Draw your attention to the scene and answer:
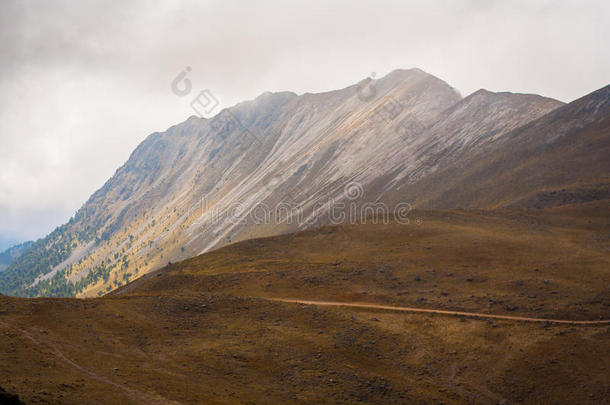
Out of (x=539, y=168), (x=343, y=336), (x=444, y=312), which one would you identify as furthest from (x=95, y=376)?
(x=539, y=168)

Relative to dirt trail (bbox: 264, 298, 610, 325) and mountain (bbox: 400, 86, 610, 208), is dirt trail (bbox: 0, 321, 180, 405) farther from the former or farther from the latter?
mountain (bbox: 400, 86, 610, 208)

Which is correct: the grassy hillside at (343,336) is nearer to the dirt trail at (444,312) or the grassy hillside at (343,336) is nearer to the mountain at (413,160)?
the dirt trail at (444,312)

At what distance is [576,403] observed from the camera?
23312mm

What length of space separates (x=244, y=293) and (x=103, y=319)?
1479 cm

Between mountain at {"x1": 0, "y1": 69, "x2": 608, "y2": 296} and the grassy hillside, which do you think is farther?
mountain at {"x1": 0, "y1": 69, "x2": 608, "y2": 296}

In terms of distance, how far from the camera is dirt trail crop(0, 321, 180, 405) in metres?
18.6

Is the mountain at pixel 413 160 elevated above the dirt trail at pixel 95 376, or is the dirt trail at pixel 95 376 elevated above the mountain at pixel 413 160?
the mountain at pixel 413 160

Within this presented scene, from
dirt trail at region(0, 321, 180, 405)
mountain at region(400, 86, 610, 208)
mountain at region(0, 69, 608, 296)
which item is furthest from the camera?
mountain at region(0, 69, 608, 296)

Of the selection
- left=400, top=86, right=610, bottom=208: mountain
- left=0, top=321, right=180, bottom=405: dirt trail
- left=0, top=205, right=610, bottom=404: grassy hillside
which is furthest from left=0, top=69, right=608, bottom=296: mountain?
left=0, top=321, right=180, bottom=405: dirt trail

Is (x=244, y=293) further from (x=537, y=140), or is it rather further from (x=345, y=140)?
(x=345, y=140)

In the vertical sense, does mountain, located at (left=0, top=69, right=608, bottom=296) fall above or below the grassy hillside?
above

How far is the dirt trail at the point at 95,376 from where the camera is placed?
734 inches

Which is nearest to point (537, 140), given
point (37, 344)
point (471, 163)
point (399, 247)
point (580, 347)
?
point (471, 163)

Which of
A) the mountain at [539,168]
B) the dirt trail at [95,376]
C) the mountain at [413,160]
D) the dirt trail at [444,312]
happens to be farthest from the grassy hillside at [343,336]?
the mountain at [413,160]
